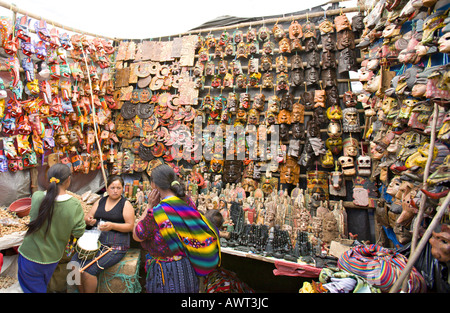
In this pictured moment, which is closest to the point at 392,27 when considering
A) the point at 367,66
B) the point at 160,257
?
the point at 367,66

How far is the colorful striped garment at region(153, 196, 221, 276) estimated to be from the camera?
1811 millimetres

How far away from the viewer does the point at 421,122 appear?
194cm

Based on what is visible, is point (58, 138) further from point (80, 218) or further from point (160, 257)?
point (160, 257)

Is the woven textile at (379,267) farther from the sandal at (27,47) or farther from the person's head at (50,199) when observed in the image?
the sandal at (27,47)

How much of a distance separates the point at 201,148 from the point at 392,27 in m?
3.07

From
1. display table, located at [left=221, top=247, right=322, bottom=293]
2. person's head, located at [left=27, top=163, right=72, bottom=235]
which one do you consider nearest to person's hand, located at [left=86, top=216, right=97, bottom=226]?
person's head, located at [left=27, top=163, right=72, bottom=235]

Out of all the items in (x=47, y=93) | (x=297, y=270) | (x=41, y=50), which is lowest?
(x=297, y=270)

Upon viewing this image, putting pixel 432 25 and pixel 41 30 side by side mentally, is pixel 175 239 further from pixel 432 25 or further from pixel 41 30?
pixel 41 30

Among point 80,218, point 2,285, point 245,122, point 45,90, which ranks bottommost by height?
point 2,285

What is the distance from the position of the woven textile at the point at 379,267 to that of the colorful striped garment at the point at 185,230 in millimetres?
1025

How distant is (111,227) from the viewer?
2477 mm

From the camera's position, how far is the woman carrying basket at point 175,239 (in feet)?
5.97

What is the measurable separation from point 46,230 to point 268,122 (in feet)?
10.3

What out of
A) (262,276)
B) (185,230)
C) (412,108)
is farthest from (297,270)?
(412,108)
